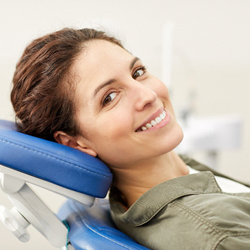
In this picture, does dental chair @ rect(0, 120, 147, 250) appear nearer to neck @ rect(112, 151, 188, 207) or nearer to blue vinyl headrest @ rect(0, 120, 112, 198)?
blue vinyl headrest @ rect(0, 120, 112, 198)

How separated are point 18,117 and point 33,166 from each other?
27 centimetres

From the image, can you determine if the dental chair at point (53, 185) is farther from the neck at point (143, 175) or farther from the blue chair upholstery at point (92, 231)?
the neck at point (143, 175)

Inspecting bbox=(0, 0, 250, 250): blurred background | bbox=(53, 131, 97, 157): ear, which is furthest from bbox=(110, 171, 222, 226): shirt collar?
bbox=(0, 0, 250, 250): blurred background

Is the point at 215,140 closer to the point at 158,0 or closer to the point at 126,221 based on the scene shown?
the point at 126,221

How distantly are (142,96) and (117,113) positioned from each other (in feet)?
0.28

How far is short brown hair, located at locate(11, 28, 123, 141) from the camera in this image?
90cm

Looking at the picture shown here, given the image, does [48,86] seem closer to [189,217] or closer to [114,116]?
[114,116]

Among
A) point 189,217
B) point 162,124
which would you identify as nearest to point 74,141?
point 162,124

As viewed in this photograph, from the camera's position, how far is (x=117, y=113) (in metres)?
0.87

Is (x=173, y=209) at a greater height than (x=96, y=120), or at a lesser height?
lesser

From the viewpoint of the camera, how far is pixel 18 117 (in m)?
0.98

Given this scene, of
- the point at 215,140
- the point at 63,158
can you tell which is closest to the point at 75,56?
the point at 63,158

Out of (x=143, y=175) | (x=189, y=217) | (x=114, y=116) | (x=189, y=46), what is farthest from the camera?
(x=189, y=46)

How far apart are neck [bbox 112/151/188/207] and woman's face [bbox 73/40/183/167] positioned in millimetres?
62
